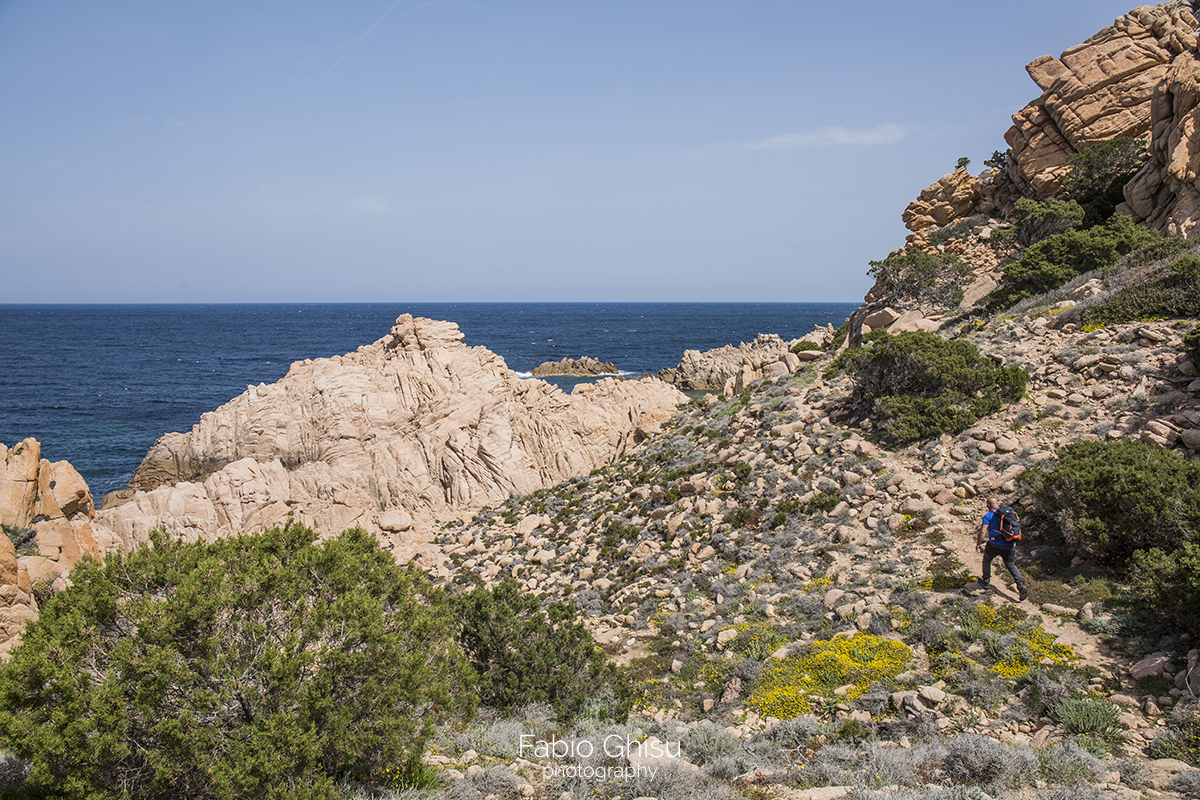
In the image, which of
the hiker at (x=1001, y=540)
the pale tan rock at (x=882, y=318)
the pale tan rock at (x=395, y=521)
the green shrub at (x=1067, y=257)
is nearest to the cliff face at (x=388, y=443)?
the pale tan rock at (x=395, y=521)

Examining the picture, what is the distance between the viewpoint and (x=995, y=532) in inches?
416

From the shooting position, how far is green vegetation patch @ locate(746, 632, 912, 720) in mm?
9414

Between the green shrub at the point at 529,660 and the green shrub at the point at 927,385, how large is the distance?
1009 cm

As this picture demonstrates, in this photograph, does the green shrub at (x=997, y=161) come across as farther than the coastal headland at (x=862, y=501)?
Yes

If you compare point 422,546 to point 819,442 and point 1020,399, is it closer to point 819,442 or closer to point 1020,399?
point 819,442

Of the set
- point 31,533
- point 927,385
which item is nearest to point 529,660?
point 31,533

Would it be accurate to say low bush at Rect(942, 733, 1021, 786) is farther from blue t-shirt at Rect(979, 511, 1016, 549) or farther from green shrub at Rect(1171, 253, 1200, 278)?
green shrub at Rect(1171, 253, 1200, 278)

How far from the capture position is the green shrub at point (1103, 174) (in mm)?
26219

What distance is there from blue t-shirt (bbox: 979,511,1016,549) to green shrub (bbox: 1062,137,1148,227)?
2245cm

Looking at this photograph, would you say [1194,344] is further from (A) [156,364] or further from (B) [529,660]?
(A) [156,364]

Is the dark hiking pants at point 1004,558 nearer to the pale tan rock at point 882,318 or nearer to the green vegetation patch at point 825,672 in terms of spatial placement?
the green vegetation patch at point 825,672

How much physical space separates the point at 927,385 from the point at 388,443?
20.9 metres

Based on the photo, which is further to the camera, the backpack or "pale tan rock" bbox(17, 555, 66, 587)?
"pale tan rock" bbox(17, 555, 66, 587)

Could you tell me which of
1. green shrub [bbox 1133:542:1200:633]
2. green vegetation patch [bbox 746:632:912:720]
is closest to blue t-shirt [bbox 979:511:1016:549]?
green shrub [bbox 1133:542:1200:633]
